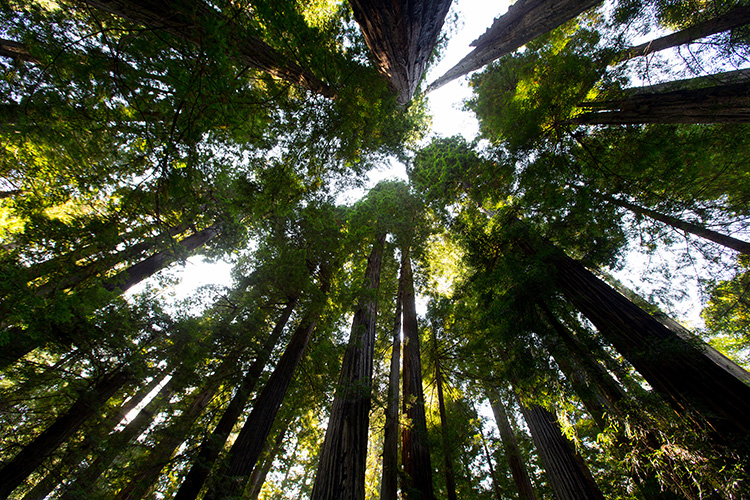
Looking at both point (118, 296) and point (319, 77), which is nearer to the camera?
point (319, 77)

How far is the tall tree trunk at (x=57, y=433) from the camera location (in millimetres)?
3788

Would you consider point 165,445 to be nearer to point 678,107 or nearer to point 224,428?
point 224,428

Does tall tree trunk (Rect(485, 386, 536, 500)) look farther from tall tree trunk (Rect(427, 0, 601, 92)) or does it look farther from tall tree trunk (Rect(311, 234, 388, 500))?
tall tree trunk (Rect(427, 0, 601, 92))

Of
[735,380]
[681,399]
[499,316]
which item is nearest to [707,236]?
[735,380]

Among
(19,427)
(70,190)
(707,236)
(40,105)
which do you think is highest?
(707,236)

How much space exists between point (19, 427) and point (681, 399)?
9.59 metres

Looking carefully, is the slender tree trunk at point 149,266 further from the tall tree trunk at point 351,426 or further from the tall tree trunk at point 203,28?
the tall tree trunk at point 351,426

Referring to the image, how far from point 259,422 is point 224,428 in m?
0.69

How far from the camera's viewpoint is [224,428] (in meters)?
4.49

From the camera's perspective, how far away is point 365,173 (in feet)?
22.1

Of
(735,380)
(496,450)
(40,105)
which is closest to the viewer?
(735,380)

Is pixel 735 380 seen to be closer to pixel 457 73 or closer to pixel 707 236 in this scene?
pixel 707 236

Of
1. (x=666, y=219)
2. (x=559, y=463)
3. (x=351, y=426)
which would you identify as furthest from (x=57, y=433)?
(x=666, y=219)

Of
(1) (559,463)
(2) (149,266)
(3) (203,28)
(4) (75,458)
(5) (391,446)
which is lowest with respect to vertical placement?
(4) (75,458)
